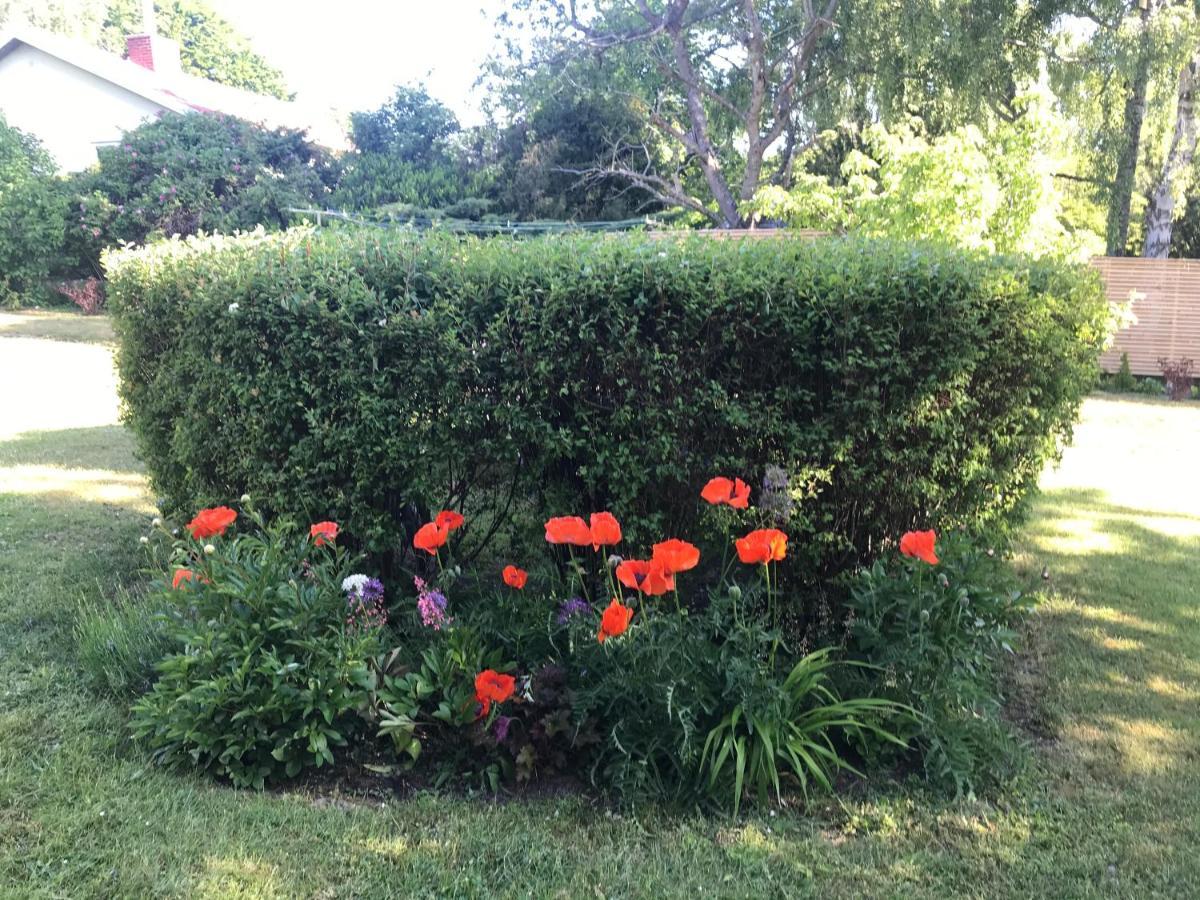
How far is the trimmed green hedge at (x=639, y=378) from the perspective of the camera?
3.28 m

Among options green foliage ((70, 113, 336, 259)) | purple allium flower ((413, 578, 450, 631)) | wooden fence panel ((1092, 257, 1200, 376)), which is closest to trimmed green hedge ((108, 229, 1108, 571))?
purple allium flower ((413, 578, 450, 631))

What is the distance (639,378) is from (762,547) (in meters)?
0.82

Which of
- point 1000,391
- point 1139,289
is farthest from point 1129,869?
point 1139,289

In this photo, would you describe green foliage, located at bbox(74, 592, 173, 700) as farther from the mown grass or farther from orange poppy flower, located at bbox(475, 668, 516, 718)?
the mown grass

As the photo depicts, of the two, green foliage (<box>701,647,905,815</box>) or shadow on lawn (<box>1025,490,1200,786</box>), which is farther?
shadow on lawn (<box>1025,490,1200,786</box>)

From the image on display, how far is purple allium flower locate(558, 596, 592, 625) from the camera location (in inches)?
124

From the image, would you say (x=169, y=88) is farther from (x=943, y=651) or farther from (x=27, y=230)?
(x=943, y=651)

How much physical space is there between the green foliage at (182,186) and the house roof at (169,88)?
211 centimetres

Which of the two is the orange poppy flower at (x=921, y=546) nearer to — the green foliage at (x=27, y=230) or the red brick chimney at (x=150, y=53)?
the green foliage at (x=27, y=230)

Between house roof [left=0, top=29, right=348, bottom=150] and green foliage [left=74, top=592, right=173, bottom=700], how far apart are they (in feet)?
70.6

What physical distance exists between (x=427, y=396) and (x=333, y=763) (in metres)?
1.34

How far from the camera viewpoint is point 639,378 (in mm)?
3326

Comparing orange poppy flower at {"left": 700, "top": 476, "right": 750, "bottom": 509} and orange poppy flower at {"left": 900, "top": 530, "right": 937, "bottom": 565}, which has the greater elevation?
orange poppy flower at {"left": 700, "top": 476, "right": 750, "bottom": 509}

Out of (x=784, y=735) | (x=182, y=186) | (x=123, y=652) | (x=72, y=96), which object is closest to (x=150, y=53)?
(x=72, y=96)
